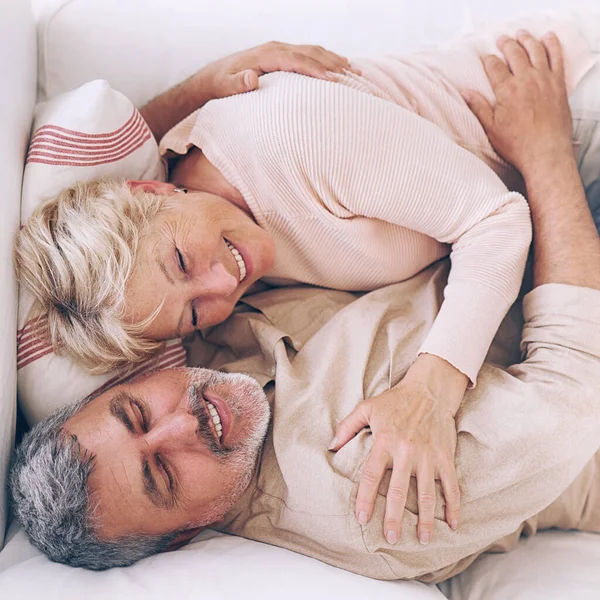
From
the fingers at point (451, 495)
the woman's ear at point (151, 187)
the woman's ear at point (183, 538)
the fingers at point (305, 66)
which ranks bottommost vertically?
the woman's ear at point (183, 538)

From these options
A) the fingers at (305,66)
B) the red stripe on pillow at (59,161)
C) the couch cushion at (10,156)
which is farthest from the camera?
the fingers at (305,66)

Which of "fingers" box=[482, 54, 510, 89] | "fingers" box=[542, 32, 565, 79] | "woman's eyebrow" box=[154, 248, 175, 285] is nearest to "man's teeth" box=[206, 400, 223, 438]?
"woman's eyebrow" box=[154, 248, 175, 285]

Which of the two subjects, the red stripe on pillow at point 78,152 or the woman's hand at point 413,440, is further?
the red stripe on pillow at point 78,152

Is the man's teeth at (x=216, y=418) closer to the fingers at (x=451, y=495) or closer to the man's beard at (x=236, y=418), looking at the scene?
the man's beard at (x=236, y=418)

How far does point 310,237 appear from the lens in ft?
4.49

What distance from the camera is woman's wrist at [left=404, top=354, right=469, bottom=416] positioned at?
46.3 inches

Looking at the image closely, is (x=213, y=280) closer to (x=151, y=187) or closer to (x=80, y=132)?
(x=151, y=187)

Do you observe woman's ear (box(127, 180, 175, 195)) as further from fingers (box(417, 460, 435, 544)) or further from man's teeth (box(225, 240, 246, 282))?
fingers (box(417, 460, 435, 544))

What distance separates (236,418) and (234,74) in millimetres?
776

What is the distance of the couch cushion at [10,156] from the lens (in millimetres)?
1147

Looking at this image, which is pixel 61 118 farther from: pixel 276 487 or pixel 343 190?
pixel 276 487

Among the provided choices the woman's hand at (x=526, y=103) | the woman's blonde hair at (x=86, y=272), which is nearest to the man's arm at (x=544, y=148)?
the woman's hand at (x=526, y=103)

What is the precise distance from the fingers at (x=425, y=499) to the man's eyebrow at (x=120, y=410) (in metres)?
0.51

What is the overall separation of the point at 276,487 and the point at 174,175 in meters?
0.76
